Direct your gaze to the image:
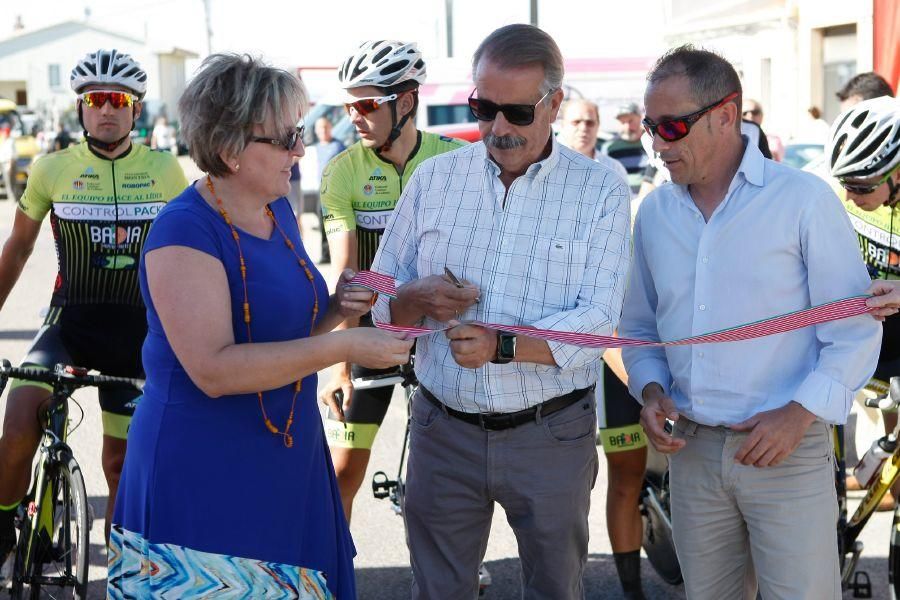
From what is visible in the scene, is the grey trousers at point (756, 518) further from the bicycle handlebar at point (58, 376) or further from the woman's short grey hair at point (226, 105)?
the bicycle handlebar at point (58, 376)

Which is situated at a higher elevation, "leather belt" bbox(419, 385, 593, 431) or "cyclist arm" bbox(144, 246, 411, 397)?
"cyclist arm" bbox(144, 246, 411, 397)

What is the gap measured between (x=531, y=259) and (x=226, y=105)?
1031 mm

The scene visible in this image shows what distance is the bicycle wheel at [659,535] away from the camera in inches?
204

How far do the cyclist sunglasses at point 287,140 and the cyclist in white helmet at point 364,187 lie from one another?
1.93m

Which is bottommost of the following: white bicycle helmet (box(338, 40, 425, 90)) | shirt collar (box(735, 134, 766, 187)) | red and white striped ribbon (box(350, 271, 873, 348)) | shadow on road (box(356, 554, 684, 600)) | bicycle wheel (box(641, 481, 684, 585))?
shadow on road (box(356, 554, 684, 600))

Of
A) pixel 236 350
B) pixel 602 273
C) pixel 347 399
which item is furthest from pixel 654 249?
pixel 347 399

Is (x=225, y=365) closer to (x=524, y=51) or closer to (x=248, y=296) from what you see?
(x=248, y=296)

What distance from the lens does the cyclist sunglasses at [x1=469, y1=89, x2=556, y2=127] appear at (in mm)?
3400

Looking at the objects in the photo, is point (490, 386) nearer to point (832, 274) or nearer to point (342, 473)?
point (832, 274)

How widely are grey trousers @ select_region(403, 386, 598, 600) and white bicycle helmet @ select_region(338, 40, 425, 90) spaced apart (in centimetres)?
194

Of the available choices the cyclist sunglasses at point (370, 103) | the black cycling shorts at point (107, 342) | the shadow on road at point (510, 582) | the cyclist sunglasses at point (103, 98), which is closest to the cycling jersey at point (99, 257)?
the black cycling shorts at point (107, 342)

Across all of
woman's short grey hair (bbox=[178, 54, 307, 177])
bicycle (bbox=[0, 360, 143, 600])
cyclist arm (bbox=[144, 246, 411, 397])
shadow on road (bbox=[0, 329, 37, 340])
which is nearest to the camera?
cyclist arm (bbox=[144, 246, 411, 397])

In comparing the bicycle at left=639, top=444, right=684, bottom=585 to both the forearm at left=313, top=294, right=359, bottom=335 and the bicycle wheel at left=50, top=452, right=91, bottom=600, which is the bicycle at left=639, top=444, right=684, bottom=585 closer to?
the forearm at left=313, top=294, right=359, bottom=335

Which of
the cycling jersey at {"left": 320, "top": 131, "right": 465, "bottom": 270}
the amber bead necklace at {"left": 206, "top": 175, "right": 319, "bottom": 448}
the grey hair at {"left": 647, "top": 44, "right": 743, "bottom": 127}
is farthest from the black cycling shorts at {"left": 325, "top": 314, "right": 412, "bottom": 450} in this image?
the grey hair at {"left": 647, "top": 44, "right": 743, "bottom": 127}
